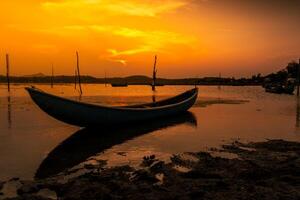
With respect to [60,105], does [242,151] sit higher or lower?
lower

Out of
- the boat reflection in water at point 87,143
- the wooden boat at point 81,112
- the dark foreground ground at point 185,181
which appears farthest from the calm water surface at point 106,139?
the dark foreground ground at point 185,181

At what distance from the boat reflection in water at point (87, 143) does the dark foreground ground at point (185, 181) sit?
1106 mm

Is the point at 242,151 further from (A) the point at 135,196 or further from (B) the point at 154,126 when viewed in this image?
(B) the point at 154,126

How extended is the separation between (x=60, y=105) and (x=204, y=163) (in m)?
8.56

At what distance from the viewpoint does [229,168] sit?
966 cm

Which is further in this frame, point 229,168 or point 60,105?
point 60,105

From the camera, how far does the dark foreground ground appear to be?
7.32 meters

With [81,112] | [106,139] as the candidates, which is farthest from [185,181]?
[81,112]

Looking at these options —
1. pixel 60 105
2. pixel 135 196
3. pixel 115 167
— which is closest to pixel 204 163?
pixel 115 167

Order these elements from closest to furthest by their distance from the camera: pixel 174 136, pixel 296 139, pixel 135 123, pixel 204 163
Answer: pixel 204 163 < pixel 296 139 < pixel 174 136 < pixel 135 123

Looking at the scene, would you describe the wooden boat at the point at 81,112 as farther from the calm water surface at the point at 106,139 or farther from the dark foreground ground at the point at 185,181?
the dark foreground ground at the point at 185,181

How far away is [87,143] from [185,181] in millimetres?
7691

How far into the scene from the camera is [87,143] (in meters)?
15.0

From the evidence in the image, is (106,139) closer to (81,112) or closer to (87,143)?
(87,143)
